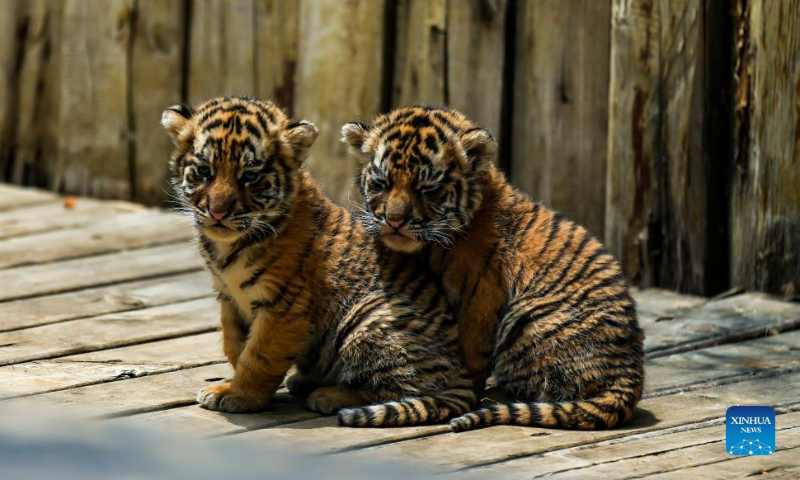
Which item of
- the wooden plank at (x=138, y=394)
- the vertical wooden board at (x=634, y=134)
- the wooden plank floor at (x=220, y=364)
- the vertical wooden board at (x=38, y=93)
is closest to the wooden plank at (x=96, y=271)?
the wooden plank floor at (x=220, y=364)

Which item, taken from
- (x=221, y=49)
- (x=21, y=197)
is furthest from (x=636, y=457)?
(x=21, y=197)

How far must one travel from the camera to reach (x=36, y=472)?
10.7 ft

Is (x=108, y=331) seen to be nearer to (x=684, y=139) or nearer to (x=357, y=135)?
(x=357, y=135)

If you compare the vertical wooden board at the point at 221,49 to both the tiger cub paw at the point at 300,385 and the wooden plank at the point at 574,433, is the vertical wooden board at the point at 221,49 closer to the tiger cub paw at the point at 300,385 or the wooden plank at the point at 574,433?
the tiger cub paw at the point at 300,385

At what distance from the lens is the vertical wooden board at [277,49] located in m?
7.82

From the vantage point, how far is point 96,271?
724 cm

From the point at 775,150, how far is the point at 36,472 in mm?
4090

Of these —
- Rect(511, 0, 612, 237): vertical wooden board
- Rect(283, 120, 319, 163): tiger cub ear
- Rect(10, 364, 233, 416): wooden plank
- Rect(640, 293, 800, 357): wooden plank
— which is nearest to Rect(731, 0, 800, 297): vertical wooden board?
Rect(640, 293, 800, 357): wooden plank

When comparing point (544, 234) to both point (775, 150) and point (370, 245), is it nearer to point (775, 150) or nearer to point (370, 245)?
point (370, 245)

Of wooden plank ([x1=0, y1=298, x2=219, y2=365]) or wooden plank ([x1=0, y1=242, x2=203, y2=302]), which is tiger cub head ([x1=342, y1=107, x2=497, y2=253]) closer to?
wooden plank ([x1=0, y1=298, x2=219, y2=365])

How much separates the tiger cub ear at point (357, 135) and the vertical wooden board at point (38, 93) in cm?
369

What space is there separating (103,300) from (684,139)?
9.55 ft

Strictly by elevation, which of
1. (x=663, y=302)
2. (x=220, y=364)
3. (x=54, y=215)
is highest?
(x=54, y=215)

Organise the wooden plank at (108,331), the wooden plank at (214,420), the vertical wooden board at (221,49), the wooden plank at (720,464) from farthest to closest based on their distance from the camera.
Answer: the vertical wooden board at (221,49) → the wooden plank at (108,331) → the wooden plank at (214,420) → the wooden plank at (720,464)
